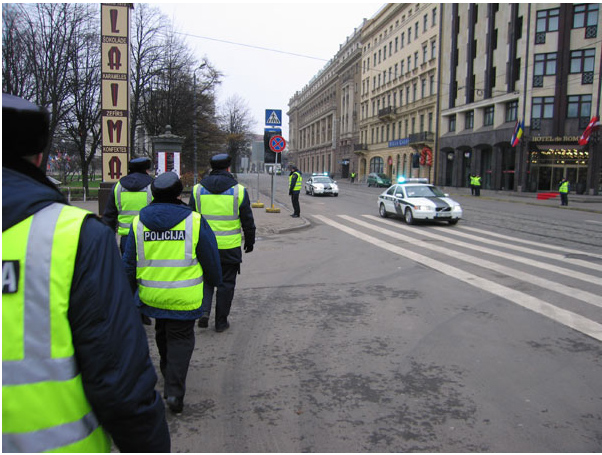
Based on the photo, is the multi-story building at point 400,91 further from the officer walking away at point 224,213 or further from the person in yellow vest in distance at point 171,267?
the person in yellow vest in distance at point 171,267

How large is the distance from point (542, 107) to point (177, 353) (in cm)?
4025

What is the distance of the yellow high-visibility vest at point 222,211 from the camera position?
5254 mm

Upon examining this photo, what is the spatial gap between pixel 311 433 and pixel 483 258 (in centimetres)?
772

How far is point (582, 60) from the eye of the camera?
35312 millimetres

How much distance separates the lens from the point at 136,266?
3607mm

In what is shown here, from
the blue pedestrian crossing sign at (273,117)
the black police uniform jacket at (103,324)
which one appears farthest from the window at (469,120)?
the black police uniform jacket at (103,324)

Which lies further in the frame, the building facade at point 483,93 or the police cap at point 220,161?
the building facade at point 483,93

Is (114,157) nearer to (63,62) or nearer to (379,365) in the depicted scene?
(379,365)

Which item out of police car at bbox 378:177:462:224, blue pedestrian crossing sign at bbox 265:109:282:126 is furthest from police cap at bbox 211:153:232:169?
blue pedestrian crossing sign at bbox 265:109:282:126

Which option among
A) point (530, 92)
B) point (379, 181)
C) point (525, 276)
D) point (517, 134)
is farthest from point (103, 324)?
point (379, 181)

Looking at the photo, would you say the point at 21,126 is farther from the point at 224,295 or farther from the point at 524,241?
the point at 524,241

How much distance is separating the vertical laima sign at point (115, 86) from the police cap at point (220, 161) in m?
9.73

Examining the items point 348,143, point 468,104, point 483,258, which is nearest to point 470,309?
point 483,258

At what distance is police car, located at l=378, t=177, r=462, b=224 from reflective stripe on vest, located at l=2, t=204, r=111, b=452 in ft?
49.4
